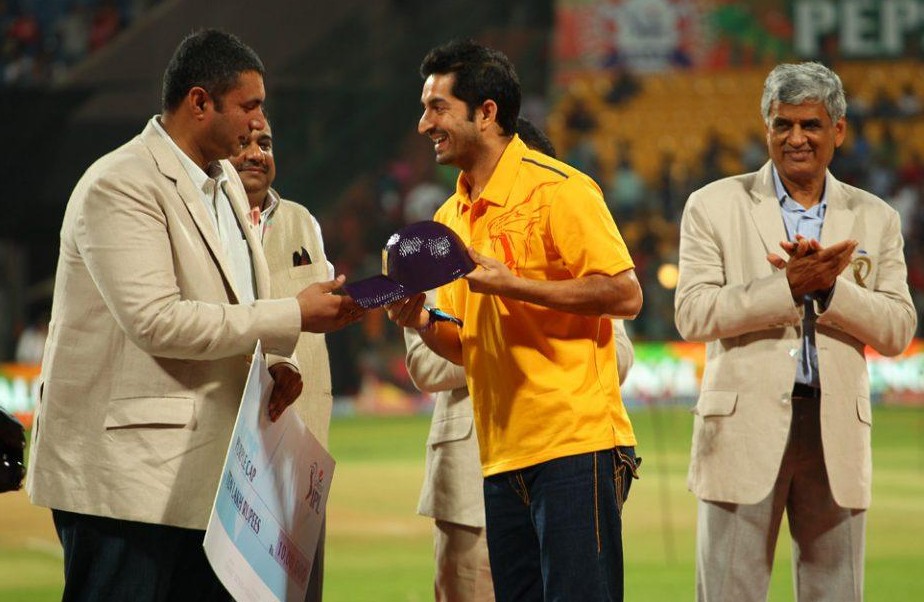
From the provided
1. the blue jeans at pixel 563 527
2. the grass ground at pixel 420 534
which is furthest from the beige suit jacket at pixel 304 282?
the grass ground at pixel 420 534

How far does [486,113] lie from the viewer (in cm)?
393

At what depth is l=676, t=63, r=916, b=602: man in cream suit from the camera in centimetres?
438

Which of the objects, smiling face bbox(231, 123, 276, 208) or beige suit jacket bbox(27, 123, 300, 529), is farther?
smiling face bbox(231, 123, 276, 208)

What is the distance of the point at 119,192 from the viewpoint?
3439mm

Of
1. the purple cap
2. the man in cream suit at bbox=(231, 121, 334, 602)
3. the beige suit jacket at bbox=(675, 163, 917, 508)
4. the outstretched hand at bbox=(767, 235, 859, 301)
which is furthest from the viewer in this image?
the man in cream suit at bbox=(231, 121, 334, 602)

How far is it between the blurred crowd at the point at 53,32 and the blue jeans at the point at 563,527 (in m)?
21.4

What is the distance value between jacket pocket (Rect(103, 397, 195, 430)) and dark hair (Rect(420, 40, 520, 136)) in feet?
3.93

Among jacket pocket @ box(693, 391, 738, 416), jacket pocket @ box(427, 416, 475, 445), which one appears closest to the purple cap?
jacket pocket @ box(427, 416, 475, 445)

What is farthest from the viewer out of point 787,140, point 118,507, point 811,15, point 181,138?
point 811,15

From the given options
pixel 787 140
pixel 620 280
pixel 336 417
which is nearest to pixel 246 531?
pixel 620 280

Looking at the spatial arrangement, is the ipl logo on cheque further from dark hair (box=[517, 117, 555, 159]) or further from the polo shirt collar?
dark hair (box=[517, 117, 555, 159])

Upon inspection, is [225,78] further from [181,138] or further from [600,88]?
[600,88]

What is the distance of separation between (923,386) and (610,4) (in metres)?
11.5

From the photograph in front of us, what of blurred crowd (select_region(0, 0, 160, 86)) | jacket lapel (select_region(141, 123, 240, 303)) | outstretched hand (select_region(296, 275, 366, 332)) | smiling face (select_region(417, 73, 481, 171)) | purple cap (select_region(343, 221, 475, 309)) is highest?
blurred crowd (select_region(0, 0, 160, 86))
